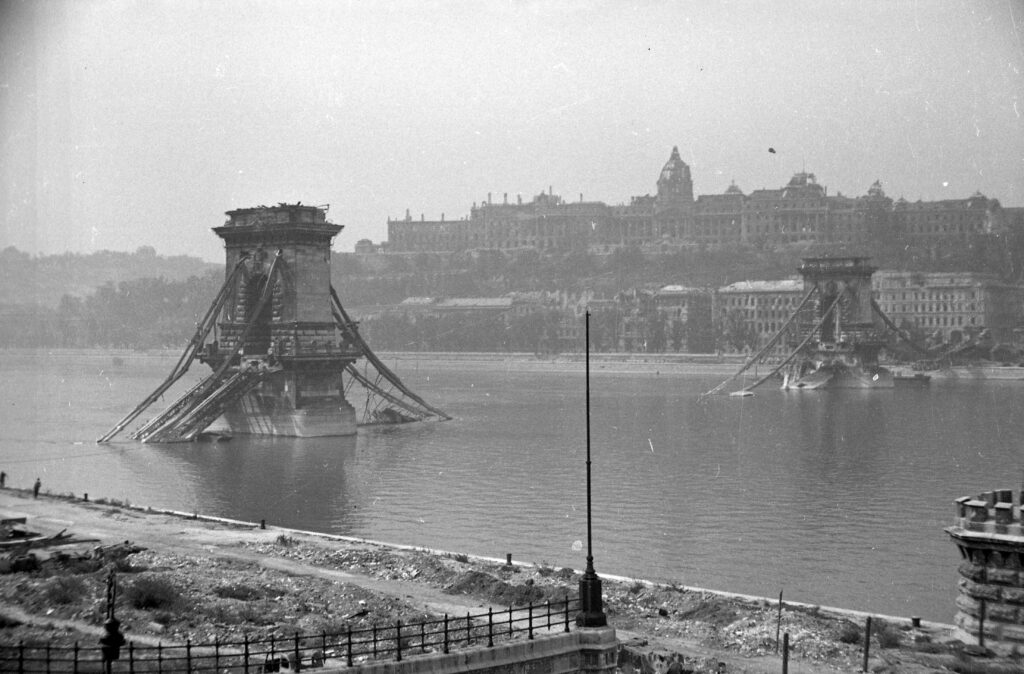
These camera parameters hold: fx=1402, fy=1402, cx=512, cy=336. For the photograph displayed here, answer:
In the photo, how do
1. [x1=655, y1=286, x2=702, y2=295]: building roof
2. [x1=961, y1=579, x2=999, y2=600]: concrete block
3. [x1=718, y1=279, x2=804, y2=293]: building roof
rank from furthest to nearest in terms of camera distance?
[x1=655, y1=286, x2=702, y2=295]: building roof
[x1=718, y1=279, x2=804, y2=293]: building roof
[x1=961, y1=579, x2=999, y2=600]: concrete block

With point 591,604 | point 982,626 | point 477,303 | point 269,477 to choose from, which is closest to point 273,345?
point 269,477

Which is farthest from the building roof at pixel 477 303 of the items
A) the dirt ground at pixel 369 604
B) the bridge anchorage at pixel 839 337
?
the dirt ground at pixel 369 604

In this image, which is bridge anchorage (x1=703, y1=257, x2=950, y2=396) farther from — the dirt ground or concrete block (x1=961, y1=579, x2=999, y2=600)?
concrete block (x1=961, y1=579, x2=999, y2=600)

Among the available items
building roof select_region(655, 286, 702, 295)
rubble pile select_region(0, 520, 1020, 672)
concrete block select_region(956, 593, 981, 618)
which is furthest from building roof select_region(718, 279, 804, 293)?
concrete block select_region(956, 593, 981, 618)

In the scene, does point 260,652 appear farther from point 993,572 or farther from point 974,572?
point 993,572

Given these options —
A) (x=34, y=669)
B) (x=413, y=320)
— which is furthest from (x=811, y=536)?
(x=413, y=320)
